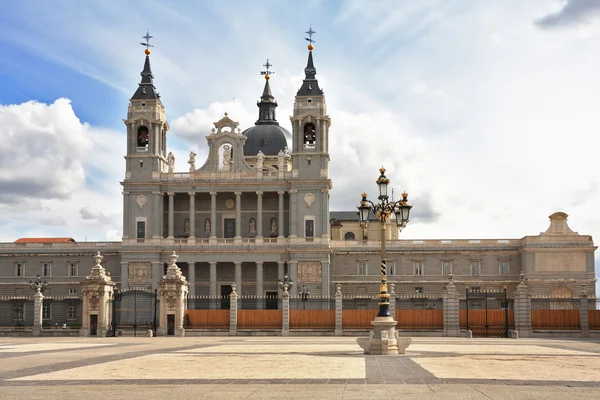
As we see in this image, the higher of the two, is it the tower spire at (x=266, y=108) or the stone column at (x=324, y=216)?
the tower spire at (x=266, y=108)

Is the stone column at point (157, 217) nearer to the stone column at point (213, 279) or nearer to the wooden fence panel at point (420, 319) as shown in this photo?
the stone column at point (213, 279)

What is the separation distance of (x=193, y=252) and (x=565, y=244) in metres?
40.7

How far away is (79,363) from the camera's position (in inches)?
1220

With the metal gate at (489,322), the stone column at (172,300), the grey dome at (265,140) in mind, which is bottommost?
the metal gate at (489,322)

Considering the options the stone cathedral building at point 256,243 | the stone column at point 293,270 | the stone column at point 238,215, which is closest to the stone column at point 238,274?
the stone cathedral building at point 256,243

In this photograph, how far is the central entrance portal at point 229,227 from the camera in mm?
102438

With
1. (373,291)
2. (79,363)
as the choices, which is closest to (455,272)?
(373,291)

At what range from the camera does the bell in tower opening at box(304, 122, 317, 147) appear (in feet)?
327

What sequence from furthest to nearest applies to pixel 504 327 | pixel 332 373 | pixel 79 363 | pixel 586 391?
pixel 504 327
pixel 79 363
pixel 332 373
pixel 586 391

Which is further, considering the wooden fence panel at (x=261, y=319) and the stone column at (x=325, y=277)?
the stone column at (x=325, y=277)

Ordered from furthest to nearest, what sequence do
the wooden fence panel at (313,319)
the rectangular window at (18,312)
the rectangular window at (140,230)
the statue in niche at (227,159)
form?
the statue in niche at (227,159) → the rectangular window at (140,230) → the rectangular window at (18,312) → the wooden fence panel at (313,319)

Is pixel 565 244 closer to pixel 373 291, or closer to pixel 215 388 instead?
pixel 373 291

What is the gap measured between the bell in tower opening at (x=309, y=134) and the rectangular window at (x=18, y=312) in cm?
4097

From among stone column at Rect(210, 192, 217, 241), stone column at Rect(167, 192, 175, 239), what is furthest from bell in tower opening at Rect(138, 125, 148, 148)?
stone column at Rect(210, 192, 217, 241)
